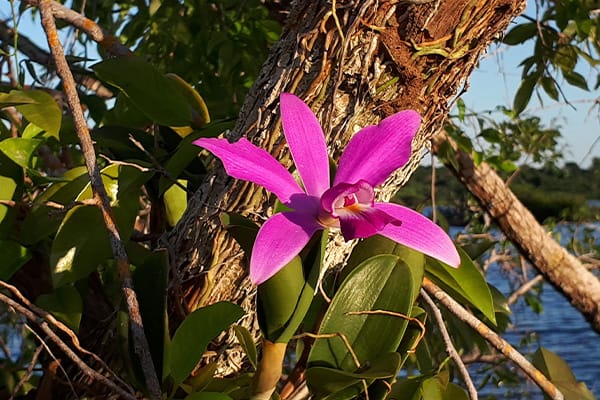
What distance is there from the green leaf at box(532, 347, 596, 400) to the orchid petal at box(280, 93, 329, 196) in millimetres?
332

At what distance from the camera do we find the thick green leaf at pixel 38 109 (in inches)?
23.4

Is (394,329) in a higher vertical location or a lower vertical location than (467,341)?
higher

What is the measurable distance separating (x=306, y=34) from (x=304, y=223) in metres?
0.17

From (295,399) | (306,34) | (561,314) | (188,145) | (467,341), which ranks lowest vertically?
(561,314)

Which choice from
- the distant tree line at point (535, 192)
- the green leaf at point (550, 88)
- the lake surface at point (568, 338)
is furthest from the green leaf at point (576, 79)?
the lake surface at point (568, 338)

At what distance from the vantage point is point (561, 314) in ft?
25.3

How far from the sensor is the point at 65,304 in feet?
2.02

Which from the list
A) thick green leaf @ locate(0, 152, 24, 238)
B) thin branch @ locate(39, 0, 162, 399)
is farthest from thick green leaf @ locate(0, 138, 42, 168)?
thin branch @ locate(39, 0, 162, 399)

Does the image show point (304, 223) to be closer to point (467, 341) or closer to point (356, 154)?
point (356, 154)

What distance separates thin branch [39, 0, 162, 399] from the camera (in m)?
0.49

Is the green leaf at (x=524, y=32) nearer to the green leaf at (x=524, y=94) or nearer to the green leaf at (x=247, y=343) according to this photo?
the green leaf at (x=524, y=94)

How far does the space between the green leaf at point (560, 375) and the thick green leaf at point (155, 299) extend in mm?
336

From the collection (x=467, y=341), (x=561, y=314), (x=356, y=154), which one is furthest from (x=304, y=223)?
(x=561, y=314)

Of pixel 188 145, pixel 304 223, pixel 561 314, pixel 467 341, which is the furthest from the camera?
pixel 561 314
